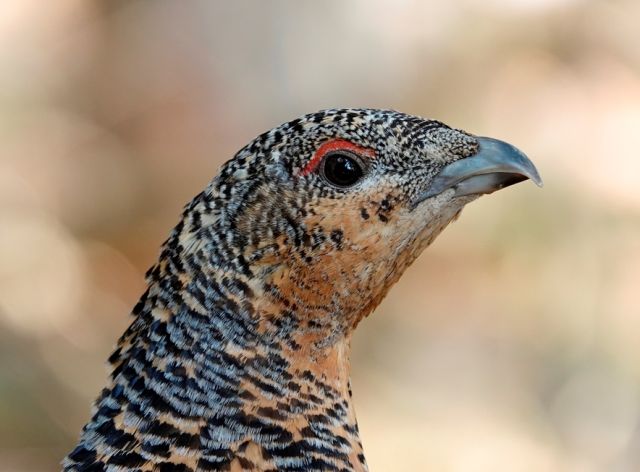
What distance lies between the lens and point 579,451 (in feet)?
33.8

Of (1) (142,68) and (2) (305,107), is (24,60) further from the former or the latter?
(2) (305,107)

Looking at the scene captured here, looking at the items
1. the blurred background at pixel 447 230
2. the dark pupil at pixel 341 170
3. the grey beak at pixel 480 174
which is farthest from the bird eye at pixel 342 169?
the blurred background at pixel 447 230

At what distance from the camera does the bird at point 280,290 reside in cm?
298

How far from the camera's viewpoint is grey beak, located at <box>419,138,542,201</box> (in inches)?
130

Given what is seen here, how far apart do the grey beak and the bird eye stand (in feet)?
0.85

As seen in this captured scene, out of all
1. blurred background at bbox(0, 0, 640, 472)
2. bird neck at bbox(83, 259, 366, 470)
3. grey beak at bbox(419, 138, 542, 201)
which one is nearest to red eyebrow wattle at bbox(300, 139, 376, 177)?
grey beak at bbox(419, 138, 542, 201)

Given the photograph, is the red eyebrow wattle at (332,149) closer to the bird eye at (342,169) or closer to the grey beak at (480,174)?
the bird eye at (342,169)

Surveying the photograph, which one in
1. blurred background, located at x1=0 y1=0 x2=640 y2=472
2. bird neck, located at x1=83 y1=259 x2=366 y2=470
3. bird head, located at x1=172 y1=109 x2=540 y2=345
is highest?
blurred background, located at x1=0 y1=0 x2=640 y2=472

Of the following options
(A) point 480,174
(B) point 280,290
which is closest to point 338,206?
(B) point 280,290

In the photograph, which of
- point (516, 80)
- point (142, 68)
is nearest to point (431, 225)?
point (516, 80)

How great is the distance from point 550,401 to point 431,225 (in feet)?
26.9

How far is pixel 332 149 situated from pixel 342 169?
9cm

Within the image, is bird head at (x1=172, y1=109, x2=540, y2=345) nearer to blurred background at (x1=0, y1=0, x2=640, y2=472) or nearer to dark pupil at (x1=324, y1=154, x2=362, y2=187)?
dark pupil at (x1=324, y1=154, x2=362, y2=187)

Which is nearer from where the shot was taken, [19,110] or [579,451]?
[579,451]
